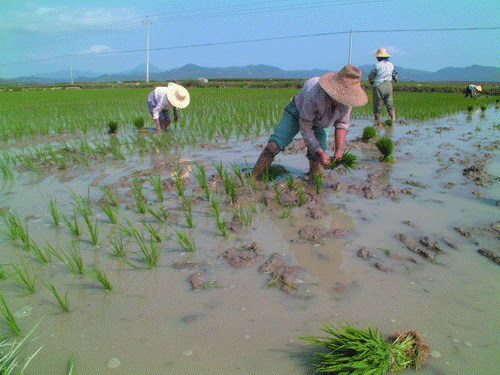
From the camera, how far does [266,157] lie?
3402 millimetres

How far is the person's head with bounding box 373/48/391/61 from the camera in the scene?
686 cm

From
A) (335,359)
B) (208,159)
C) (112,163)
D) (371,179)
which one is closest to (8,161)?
(112,163)

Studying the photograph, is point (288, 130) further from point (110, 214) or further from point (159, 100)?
point (159, 100)

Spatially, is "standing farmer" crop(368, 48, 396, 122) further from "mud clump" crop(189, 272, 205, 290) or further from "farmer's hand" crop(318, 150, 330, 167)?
"mud clump" crop(189, 272, 205, 290)

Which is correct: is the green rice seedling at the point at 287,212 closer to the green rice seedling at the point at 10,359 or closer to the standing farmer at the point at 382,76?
the green rice seedling at the point at 10,359

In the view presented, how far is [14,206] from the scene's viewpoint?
3025mm

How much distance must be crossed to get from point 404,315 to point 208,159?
337 cm

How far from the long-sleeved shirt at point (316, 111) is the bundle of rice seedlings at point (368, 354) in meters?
1.91

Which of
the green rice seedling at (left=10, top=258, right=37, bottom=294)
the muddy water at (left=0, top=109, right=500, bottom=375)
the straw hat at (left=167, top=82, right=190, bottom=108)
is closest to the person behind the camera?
the muddy water at (left=0, top=109, right=500, bottom=375)

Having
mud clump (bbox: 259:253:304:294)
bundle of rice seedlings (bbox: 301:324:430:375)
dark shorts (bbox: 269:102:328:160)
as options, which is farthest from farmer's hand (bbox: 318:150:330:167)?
bundle of rice seedlings (bbox: 301:324:430:375)

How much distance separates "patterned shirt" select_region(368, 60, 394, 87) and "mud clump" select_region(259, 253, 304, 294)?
19.5ft

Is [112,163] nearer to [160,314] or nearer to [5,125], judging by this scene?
[160,314]

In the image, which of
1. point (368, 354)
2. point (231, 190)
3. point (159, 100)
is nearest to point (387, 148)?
point (231, 190)

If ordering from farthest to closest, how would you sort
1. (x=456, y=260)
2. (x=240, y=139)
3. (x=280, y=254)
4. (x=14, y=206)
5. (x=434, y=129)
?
(x=434, y=129)
(x=240, y=139)
(x=14, y=206)
(x=280, y=254)
(x=456, y=260)
